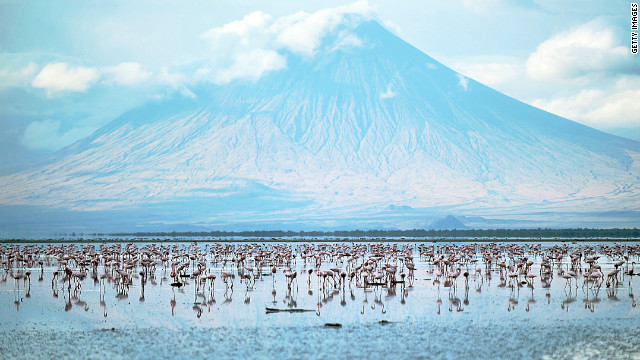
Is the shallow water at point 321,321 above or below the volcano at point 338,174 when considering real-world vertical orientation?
below

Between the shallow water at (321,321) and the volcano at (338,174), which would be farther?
the volcano at (338,174)

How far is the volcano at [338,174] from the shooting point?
163m

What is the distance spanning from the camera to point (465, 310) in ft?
71.8

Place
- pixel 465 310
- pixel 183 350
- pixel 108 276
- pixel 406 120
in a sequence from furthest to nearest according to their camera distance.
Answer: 1. pixel 406 120
2. pixel 108 276
3. pixel 465 310
4. pixel 183 350

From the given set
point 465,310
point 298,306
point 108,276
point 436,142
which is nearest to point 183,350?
point 298,306

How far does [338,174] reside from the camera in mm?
170875

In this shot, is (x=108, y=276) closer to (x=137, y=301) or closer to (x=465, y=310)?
(x=137, y=301)

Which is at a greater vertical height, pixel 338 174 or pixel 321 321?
pixel 338 174

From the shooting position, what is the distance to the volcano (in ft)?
536

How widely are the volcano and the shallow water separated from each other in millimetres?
130110

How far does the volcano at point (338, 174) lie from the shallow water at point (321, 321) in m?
130

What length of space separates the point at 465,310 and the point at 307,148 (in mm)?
156916

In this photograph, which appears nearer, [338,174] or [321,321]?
[321,321]

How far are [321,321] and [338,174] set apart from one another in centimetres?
15111
